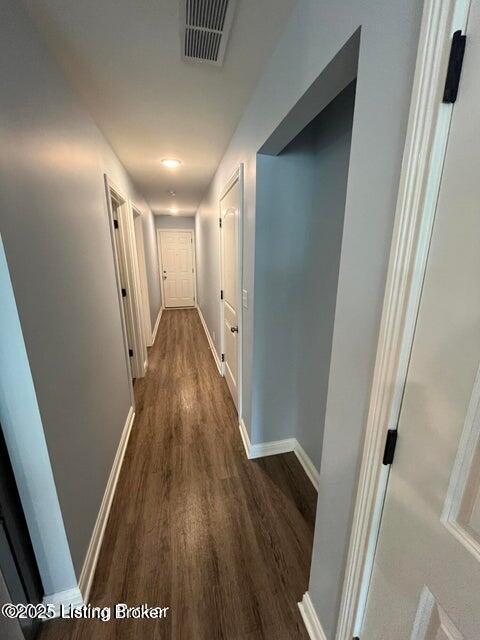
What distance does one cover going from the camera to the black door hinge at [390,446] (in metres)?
0.60

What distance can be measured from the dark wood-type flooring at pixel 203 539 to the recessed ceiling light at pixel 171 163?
2529 mm

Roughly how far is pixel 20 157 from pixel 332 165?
1359 millimetres

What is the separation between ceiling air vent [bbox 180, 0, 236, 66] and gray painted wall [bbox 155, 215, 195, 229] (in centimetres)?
552

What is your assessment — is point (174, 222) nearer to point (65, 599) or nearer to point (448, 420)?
point (65, 599)

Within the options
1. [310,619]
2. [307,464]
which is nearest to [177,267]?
[307,464]

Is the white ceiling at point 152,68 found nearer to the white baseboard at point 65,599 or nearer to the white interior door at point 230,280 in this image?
the white interior door at point 230,280

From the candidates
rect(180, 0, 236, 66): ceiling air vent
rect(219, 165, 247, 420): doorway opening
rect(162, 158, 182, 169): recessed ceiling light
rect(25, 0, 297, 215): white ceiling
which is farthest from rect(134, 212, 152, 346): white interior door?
rect(180, 0, 236, 66): ceiling air vent

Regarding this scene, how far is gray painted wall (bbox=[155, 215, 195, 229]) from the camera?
20.8ft

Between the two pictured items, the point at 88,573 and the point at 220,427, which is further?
the point at 220,427

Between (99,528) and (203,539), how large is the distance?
55 cm

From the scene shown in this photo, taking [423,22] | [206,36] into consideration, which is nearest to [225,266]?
[206,36]

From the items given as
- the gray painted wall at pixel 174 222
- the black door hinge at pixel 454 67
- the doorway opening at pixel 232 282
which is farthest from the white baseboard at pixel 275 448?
the gray painted wall at pixel 174 222

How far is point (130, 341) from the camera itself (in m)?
3.07

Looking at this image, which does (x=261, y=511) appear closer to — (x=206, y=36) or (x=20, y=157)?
(x=20, y=157)
